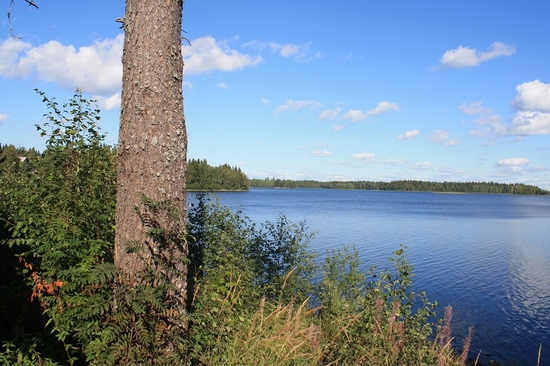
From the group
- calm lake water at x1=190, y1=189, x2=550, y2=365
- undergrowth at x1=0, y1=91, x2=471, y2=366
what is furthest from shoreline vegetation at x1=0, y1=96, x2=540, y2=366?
calm lake water at x1=190, y1=189, x2=550, y2=365

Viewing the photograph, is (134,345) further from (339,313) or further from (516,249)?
(516,249)

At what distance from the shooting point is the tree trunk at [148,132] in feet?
13.7

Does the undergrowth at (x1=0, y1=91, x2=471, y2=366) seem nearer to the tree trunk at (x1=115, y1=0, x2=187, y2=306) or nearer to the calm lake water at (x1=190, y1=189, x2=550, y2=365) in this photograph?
the tree trunk at (x1=115, y1=0, x2=187, y2=306)

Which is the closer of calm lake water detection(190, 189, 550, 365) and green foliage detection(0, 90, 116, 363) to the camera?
green foliage detection(0, 90, 116, 363)

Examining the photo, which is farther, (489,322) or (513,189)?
(513,189)

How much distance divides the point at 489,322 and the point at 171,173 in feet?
42.6

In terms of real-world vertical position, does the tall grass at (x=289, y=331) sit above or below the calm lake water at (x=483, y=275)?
above

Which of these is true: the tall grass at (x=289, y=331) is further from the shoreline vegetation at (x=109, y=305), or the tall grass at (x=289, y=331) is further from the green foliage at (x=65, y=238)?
the green foliage at (x=65, y=238)

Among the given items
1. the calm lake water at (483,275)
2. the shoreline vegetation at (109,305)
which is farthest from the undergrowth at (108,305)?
the calm lake water at (483,275)

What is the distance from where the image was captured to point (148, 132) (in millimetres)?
4215

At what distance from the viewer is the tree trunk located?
4184mm

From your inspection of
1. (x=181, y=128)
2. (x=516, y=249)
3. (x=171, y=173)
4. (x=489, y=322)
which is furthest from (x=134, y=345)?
(x=516, y=249)

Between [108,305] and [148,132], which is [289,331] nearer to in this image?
[108,305]

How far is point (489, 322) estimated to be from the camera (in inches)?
537
